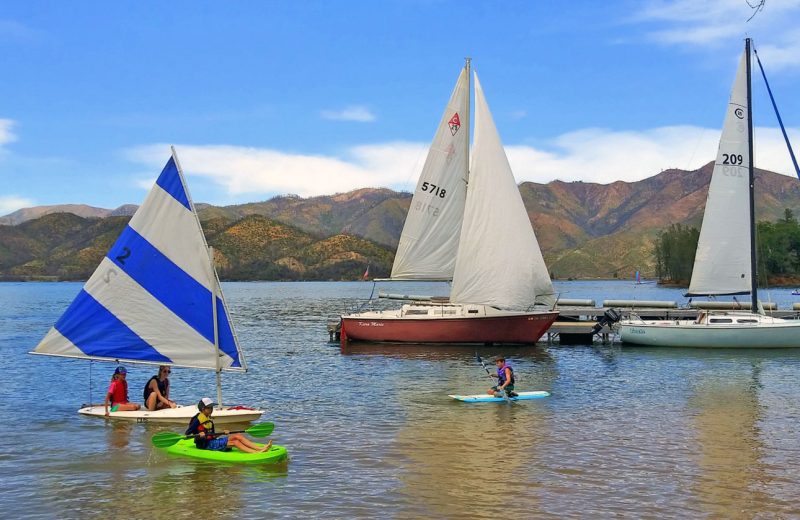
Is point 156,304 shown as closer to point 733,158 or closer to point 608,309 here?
point 733,158

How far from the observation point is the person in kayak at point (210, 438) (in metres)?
20.2

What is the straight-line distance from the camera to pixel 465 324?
48750mm

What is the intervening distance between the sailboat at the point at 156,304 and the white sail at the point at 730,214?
1447 inches

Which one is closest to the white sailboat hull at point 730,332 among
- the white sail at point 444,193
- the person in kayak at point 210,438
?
the white sail at point 444,193

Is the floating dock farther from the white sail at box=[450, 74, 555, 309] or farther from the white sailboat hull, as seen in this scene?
the white sail at box=[450, 74, 555, 309]

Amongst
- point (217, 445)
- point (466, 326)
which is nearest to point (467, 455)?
point (217, 445)

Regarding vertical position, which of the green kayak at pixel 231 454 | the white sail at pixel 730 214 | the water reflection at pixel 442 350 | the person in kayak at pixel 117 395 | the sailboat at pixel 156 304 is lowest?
the green kayak at pixel 231 454

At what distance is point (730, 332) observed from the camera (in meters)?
47.8

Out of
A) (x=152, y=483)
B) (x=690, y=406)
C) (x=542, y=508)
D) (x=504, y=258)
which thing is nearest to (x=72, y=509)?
(x=152, y=483)

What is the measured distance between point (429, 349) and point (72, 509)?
113 ft

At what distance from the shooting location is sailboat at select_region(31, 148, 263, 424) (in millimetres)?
22688

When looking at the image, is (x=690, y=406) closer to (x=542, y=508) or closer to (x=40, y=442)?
(x=542, y=508)

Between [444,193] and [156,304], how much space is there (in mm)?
29782

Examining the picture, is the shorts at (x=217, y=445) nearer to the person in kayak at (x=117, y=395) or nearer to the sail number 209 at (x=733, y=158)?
the person in kayak at (x=117, y=395)
